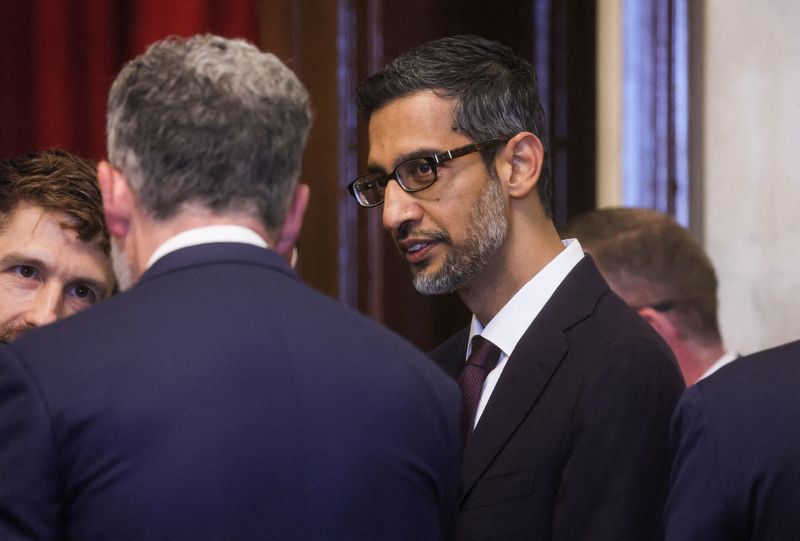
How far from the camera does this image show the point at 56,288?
6.77 ft

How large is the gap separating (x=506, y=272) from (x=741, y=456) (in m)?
0.72

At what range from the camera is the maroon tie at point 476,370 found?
81.2 inches

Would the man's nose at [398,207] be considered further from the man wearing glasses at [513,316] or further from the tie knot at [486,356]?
the tie knot at [486,356]

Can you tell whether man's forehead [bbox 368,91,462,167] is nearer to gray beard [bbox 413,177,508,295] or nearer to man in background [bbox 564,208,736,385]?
gray beard [bbox 413,177,508,295]

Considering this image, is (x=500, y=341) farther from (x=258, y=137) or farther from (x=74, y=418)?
(x=74, y=418)

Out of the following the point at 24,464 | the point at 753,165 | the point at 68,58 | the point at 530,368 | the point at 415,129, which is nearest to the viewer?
the point at 24,464

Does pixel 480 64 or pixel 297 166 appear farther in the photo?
pixel 480 64

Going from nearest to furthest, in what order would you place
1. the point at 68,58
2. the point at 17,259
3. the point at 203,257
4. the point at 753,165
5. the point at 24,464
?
the point at 24,464 → the point at 203,257 → the point at 17,259 → the point at 68,58 → the point at 753,165

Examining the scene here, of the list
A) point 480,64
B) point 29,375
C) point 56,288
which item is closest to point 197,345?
point 29,375

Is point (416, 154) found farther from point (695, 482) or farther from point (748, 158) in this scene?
point (748, 158)

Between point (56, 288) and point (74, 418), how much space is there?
91 centimetres

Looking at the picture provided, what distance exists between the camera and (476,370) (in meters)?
2.09

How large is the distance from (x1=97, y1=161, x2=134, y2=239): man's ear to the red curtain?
1.71 meters

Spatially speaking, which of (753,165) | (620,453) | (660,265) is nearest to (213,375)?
(620,453)
